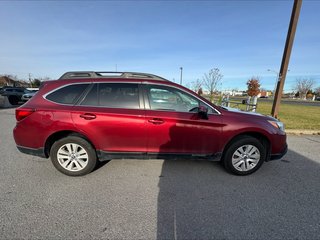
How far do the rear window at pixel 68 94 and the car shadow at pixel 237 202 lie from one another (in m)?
2.15

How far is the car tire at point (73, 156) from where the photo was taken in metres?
3.22

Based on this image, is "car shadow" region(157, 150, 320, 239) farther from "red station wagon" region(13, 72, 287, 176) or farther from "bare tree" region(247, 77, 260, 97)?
"bare tree" region(247, 77, 260, 97)

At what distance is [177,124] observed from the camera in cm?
318

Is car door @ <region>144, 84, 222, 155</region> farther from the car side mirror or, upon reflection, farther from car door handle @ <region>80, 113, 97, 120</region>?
car door handle @ <region>80, 113, 97, 120</region>

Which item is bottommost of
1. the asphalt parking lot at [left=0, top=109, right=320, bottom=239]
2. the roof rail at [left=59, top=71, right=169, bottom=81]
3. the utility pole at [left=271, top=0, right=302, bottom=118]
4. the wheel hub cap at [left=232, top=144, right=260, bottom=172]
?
the asphalt parking lot at [left=0, top=109, right=320, bottom=239]

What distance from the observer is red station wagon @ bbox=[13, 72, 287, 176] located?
3145 mm

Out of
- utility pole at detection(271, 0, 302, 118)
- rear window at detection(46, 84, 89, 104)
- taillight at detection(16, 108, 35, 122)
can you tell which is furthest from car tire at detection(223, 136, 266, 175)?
utility pole at detection(271, 0, 302, 118)

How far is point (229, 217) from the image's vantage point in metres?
2.33

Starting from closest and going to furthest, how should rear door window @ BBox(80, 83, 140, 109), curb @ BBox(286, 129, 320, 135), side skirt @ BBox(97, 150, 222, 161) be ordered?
rear door window @ BBox(80, 83, 140, 109) → side skirt @ BBox(97, 150, 222, 161) → curb @ BBox(286, 129, 320, 135)

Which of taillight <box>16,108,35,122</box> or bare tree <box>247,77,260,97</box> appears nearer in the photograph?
taillight <box>16,108,35,122</box>

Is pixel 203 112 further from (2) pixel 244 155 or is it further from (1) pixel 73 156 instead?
(1) pixel 73 156

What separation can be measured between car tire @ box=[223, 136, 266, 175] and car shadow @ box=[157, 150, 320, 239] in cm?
16

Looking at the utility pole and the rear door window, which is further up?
the utility pole

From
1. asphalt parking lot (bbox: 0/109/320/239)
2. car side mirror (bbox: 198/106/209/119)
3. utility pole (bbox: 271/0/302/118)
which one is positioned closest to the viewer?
asphalt parking lot (bbox: 0/109/320/239)
